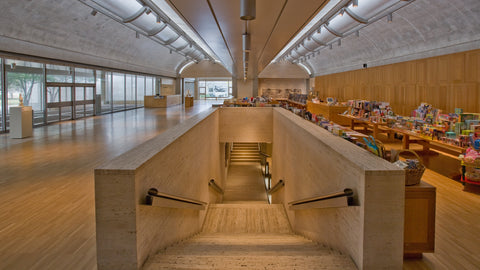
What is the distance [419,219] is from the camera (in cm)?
329

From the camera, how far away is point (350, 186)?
10.0 feet

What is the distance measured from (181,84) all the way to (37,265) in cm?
3238

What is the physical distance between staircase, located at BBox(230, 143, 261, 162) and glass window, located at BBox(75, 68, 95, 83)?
821cm

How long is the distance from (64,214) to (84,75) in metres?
14.4

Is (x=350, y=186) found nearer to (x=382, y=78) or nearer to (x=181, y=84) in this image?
(x=382, y=78)

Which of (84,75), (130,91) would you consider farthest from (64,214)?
(130,91)

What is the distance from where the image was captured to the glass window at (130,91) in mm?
23266

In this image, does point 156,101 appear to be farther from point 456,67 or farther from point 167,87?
point 456,67

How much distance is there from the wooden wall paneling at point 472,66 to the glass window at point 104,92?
16488 mm

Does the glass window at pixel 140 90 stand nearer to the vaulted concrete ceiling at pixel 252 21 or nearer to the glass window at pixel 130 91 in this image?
the glass window at pixel 130 91

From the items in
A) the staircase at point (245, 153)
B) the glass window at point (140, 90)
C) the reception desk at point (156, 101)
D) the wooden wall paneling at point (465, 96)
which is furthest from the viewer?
the reception desk at point (156, 101)

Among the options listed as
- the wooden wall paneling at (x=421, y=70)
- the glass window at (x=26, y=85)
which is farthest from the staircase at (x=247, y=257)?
the glass window at (x=26, y=85)

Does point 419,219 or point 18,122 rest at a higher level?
point 18,122

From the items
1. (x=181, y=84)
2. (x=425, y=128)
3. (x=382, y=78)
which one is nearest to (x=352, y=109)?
(x=382, y=78)
